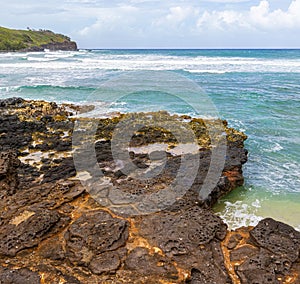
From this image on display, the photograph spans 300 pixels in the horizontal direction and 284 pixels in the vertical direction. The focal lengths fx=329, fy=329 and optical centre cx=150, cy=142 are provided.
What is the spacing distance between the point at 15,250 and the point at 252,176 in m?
7.33

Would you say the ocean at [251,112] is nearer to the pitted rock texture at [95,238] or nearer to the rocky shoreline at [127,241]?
the rocky shoreline at [127,241]

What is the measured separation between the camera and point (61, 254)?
17.4 feet

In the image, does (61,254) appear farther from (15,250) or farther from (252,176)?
(252,176)

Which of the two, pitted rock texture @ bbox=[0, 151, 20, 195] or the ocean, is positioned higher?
pitted rock texture @ bbox=[0, 151, 20, 195]

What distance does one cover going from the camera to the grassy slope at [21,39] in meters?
81.9

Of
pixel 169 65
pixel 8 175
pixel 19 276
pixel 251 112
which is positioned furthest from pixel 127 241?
pixel 169 65

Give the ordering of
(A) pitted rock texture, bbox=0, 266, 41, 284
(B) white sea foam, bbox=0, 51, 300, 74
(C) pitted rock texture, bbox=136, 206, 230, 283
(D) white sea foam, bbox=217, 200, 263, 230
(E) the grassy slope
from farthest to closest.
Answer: (E) the grassy slope → (B) white sea foam, bbox=0, 51, 300, 74 → (D) white sea foam, bbox=217, 200, 263, 230 → (C) pitted rock texture, bbox=136, 206, 230, 283 → (A) pitted rock texture, bbox=0, 266, 41, 284

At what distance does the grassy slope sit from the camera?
8194cm

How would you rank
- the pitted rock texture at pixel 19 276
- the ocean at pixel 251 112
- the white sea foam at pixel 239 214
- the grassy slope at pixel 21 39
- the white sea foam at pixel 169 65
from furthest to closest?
the grassy slope at pixel 21 39, the white sea foam at pixel 169 65, the ocean at pixel 251 112, the white sea foam at pixel 239 214, the pitted rock texture at pixel 19 276

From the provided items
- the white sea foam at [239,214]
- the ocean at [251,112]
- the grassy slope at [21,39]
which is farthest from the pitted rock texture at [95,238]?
the grassy slope at [21,39]

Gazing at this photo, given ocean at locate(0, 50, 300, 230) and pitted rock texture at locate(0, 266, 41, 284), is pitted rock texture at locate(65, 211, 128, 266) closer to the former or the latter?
pitted rock texture at locate(0, 266, 41, 284)

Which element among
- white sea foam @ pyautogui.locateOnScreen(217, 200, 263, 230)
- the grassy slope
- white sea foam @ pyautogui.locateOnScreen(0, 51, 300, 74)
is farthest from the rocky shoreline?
the grassy slope

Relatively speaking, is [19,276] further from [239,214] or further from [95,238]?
[239,214]

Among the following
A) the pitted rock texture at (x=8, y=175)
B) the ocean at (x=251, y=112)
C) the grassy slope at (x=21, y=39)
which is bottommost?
the grassy slope at (x=21, y=39)
